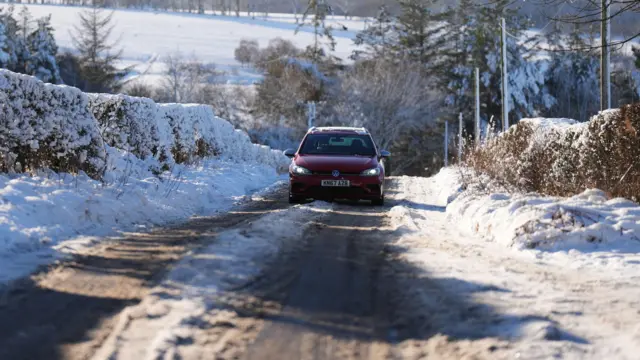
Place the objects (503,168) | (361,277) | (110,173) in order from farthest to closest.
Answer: (503,168) < (110,173) < (361,277)

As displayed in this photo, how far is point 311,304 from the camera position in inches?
217

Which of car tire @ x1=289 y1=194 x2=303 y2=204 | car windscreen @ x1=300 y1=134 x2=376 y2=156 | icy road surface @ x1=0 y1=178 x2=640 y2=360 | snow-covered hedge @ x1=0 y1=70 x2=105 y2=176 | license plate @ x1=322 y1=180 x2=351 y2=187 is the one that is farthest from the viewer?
car windscreen @ x1=300 y1=134 x2=376 y2=156

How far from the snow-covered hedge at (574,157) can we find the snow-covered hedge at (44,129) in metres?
7.87

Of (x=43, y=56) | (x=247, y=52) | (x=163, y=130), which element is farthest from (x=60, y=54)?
(x=163, y=130)

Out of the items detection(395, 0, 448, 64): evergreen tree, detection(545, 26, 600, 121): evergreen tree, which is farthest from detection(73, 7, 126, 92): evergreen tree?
detection(545, 26, 600, 121): evergreen tree

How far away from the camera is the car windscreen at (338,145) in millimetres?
15859

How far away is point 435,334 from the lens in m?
4.77

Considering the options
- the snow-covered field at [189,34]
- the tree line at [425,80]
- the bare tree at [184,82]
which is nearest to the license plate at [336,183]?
the tree line at [425,80]

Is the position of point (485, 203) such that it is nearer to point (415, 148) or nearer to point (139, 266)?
point (139, 266)

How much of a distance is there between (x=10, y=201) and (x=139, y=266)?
2987 millimetres

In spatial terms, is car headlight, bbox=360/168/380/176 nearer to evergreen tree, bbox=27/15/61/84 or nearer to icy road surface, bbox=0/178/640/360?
icy road surface, bbox=0/178/640/360

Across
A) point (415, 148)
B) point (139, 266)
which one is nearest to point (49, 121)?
point (139, 266)

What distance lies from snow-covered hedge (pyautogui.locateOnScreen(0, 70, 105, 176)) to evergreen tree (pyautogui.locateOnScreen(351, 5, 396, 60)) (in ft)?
228

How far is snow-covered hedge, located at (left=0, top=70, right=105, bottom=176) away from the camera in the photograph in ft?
37.1
